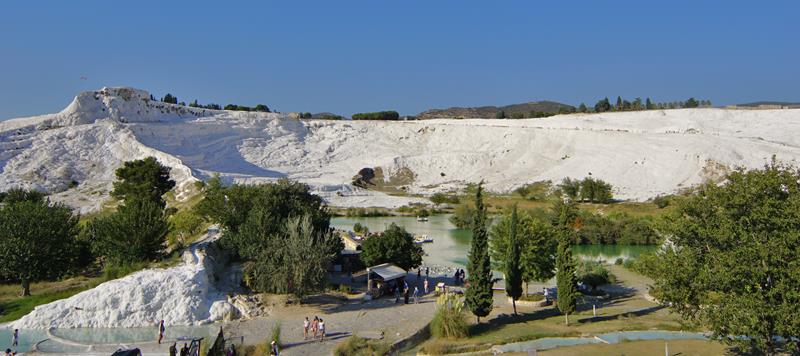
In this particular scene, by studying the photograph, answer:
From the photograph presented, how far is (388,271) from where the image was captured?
2555cm

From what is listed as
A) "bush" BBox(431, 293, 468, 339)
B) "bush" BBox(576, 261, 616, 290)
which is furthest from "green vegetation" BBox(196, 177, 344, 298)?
"bush" BBox(576, 261, 616, 290)

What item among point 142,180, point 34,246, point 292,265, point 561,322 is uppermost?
point 142,180

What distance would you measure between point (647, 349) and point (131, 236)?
20132 millimetres

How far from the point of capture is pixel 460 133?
89.4 m

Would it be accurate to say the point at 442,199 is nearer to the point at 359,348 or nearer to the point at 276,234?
the point at 276,234

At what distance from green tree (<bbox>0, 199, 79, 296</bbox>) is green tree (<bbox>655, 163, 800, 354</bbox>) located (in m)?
22.5

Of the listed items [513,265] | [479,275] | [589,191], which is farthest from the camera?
[589,191]

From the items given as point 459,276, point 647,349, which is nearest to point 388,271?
point 459,276

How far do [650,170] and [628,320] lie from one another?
5025cm

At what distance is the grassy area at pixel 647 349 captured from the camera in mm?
16531

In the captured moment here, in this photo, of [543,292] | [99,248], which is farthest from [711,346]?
[99,248]

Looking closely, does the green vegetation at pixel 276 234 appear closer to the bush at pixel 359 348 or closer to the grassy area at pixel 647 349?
the bush at pixel 359 348

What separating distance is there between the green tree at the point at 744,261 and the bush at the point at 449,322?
6159 mm

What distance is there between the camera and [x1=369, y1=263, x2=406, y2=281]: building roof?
81.3ft
